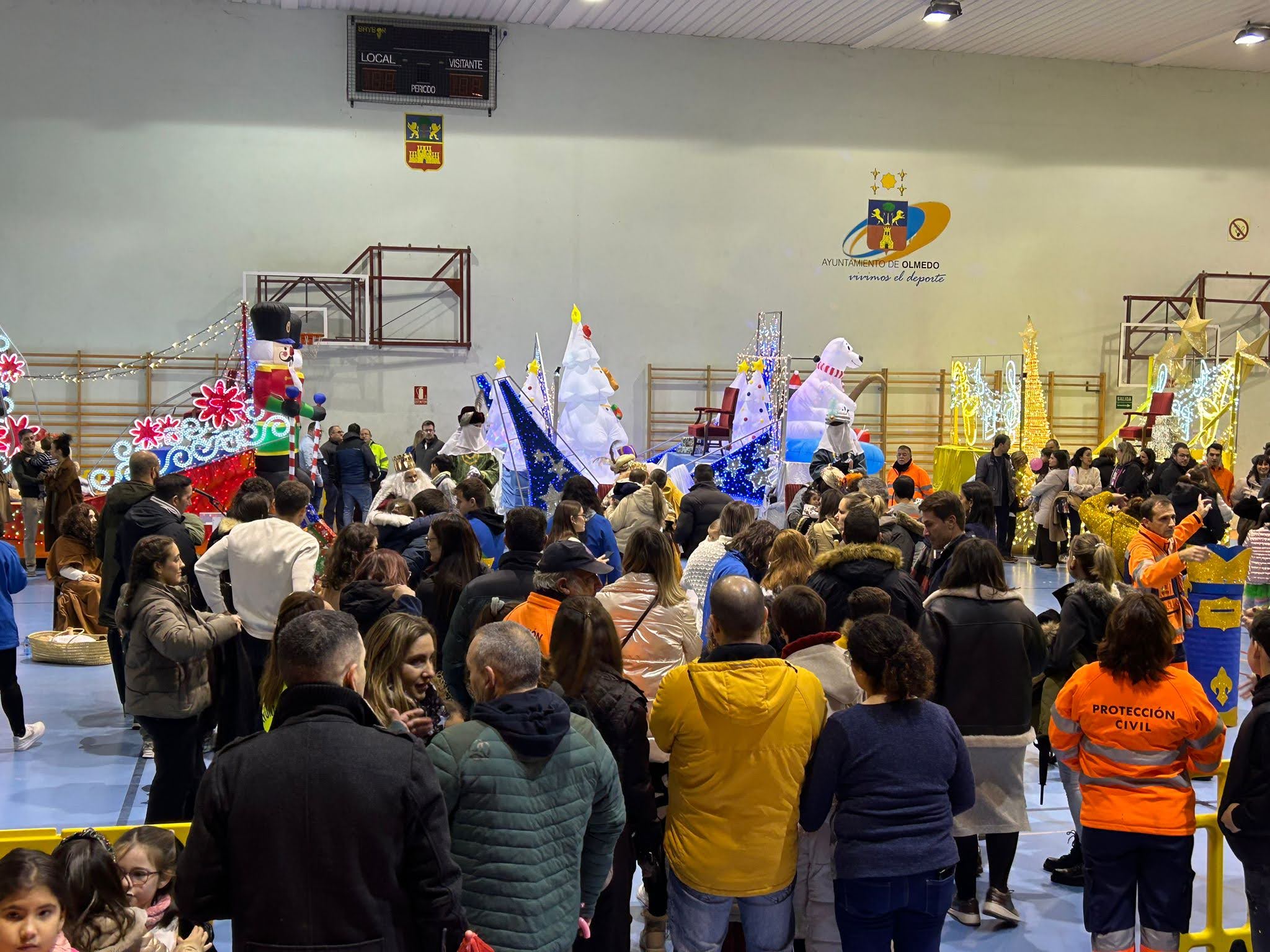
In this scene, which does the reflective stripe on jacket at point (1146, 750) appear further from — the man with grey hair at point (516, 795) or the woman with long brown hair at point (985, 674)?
the man with grey hair at point (516, 795)

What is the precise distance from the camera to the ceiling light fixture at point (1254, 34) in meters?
14.6

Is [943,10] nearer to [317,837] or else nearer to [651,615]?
[651,615]

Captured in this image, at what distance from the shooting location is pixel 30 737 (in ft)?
17.9

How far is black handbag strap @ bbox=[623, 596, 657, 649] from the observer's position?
11.6 feet

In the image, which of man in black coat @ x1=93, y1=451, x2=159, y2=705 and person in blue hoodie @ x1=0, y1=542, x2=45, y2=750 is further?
man in black coat @ x1=93, y1=451, x2=159, y2=705

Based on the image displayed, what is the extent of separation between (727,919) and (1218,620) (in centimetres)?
382

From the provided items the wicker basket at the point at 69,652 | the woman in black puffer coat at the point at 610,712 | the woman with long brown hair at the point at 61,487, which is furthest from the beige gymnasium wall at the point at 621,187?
the woman in black puffer coat at the point at 610,712

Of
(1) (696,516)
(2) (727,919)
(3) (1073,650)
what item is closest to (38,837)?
(2) (727,919)

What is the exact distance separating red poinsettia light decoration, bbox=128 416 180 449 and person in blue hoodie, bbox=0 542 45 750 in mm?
2853

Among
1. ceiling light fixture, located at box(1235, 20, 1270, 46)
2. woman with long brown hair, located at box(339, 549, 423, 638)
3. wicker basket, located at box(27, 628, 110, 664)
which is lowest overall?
wicker basket, located at box(27, 628, 110, 664)

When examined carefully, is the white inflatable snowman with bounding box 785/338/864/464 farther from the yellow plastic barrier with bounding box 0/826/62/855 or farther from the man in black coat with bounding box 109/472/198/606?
the yellow plastic barrier with bounding box 0/826/62/855

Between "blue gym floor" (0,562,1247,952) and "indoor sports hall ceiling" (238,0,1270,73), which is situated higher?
"indoor sports hall ceiling" (238,0,1270,73)

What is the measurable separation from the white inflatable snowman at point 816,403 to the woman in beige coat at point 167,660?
25.4 ft

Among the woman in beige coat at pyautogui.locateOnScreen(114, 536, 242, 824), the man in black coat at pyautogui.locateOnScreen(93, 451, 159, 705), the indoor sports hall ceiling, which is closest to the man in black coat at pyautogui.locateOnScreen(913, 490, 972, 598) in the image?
the woman in beige coat at pyautogui.locateOnScreen(114, 536, 242, 824)
